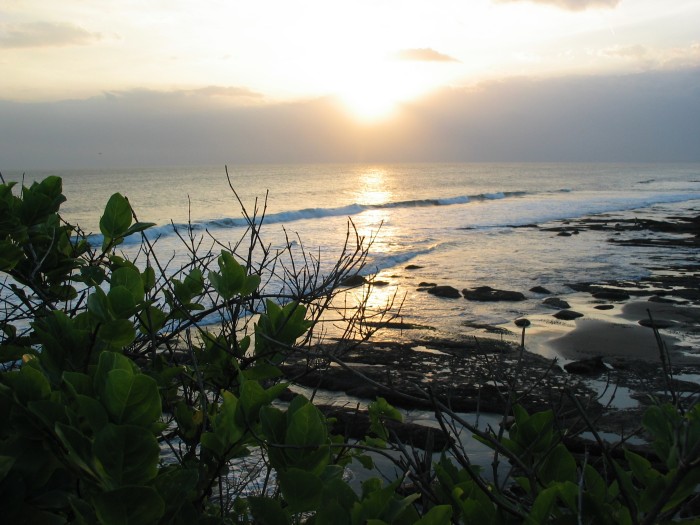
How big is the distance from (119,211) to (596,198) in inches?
2237

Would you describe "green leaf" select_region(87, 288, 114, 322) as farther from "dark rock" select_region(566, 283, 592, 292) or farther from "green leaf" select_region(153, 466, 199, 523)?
"dark rock" select_region(566, 283, 592, 292)

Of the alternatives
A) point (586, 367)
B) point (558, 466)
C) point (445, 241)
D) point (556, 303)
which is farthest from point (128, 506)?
point (445, 241)

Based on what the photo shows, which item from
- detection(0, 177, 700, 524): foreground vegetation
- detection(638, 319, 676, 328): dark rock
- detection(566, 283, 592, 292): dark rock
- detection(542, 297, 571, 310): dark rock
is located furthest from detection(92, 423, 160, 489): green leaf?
detection(566, 283, 592, 292): dark rock

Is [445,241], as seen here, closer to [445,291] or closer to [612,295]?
[445,291]

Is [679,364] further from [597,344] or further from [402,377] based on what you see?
[402,377]

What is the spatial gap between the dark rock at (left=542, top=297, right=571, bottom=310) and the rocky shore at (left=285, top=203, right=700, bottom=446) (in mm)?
19

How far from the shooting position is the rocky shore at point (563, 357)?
668 cm

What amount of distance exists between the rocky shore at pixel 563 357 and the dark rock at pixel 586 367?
0.01 metres

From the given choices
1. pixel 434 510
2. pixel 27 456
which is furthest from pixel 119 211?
pixel 434 510

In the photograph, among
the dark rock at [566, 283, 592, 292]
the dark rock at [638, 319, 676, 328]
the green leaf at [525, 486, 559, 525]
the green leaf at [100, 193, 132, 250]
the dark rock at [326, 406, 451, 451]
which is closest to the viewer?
the green leaf at [525, 486, 559, 525]

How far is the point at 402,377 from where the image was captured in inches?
316

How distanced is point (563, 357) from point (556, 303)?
369 centimetres

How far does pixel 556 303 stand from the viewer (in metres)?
12.5

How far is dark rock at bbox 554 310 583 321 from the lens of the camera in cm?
1125
